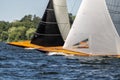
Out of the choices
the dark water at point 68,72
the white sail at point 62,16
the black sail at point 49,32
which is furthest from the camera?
the white sail at point 62,16

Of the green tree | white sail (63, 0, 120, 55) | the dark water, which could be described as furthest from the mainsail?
the green tree

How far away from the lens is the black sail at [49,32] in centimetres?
9069

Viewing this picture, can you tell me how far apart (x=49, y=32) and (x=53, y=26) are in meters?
1.56

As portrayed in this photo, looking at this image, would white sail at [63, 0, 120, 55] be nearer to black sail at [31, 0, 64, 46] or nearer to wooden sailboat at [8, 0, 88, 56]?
wooden sailboat at [8, 0, 88, 56]

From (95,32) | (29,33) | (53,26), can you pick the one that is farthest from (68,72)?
(29,33)

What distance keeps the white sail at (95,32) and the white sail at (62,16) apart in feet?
78.4

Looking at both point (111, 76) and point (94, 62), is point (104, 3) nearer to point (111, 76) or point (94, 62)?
point (94, 62)

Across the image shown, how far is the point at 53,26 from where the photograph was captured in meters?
92.0

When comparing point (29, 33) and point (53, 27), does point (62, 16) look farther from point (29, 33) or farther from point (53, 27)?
point (29, 33)

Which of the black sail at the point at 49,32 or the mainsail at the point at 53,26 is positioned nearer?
the black sail at the point at 49,32

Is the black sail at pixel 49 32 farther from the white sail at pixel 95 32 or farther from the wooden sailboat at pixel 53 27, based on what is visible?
the white sail at pixel 95 32

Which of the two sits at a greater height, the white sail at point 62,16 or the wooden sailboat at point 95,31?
the wooden sailboat at point 95,31

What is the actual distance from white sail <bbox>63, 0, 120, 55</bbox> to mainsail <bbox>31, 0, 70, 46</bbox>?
867 inches

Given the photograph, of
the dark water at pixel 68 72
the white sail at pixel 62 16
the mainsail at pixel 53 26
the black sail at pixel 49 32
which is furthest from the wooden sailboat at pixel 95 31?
the white sail at pixel 62 16
